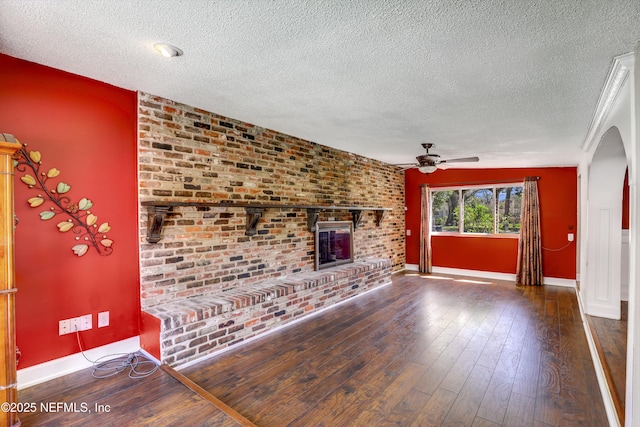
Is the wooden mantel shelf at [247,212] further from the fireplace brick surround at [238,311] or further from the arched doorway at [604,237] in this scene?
the arched doorway at [604,237]

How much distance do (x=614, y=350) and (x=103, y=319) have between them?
4599mm

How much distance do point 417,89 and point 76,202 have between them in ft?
9.24

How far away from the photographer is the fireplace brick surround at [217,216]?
9.01 feet

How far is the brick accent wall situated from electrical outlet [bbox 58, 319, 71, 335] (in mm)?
531

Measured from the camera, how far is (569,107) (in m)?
2.70

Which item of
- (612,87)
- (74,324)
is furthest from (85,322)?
(612,87)

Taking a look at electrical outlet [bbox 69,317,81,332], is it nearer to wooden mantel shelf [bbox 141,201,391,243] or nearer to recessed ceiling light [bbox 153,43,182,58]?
wooden mantel shelf [bbox 141,201,391,243]

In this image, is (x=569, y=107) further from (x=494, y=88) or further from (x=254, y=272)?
(x=254, y=272)

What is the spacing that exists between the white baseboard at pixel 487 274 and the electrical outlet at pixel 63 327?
6227 mm

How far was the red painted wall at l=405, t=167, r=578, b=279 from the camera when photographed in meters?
5.70

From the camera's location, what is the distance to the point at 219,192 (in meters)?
3.29

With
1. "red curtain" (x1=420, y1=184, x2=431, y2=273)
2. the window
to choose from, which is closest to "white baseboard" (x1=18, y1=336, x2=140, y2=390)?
"red curtain" (x1=420, y1=184, x2=431, y2=273)

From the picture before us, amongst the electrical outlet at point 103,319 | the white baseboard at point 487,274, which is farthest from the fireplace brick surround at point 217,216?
the white baseboard at point 487,274

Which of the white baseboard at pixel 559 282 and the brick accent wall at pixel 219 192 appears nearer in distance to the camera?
the brick accent wall at pixel 219 192
